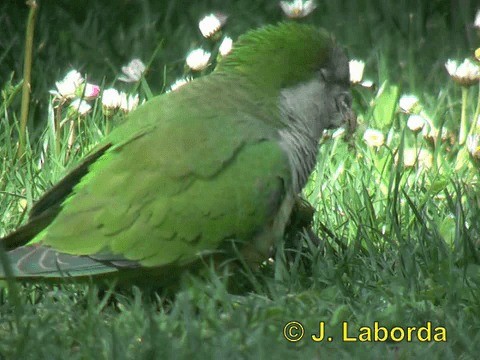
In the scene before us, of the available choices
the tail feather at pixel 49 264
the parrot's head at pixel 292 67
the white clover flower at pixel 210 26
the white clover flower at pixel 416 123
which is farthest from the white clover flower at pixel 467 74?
the tail feather at pixel 49 264

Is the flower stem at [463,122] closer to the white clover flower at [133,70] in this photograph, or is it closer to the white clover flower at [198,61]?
the white clover flower at [198,61]

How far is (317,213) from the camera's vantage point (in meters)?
3.80

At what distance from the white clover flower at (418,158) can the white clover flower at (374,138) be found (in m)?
0.10

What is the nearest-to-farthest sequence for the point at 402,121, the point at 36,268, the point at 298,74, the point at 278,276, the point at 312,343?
the point at 312,343 < the point at 36,268 < the point at 278,276 < the point at 298,74 < the point at 402,121

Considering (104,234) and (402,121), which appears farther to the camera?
(402,121)

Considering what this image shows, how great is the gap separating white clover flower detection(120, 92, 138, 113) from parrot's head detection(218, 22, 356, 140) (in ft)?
3.05

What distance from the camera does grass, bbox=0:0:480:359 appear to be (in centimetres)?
268

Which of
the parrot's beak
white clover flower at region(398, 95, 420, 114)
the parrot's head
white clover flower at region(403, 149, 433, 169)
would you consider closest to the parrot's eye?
the parrot's head

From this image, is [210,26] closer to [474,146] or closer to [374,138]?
[374,138]

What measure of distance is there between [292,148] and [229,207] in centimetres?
33

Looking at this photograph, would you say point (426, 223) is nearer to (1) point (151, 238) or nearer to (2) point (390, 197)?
(2) point (390, 197)

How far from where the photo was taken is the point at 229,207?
123 inches

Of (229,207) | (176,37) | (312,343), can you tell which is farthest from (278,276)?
(176,37)

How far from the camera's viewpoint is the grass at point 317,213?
2.68 m
